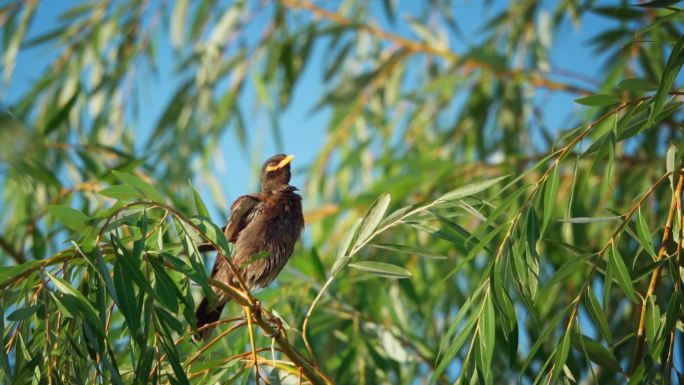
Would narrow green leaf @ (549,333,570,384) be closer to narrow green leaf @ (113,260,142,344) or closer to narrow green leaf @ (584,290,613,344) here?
narrow green leaf @ (584,290,613,344)

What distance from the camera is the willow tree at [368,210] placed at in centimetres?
250

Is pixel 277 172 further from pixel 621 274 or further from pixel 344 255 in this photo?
pixel 621 274

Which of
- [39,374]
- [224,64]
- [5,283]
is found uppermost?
[224,64]

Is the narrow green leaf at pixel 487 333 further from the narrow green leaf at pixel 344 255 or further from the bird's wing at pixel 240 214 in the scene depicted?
the bird's wing at pixel 240 214

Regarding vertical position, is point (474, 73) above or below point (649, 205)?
above

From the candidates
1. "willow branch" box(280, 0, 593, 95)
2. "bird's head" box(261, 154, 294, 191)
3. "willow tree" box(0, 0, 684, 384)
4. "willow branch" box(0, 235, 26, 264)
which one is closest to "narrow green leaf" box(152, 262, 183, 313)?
"willow tree" box(0, 0, 684, 384)

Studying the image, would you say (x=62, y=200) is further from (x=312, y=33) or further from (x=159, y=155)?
(x=312, y=33)

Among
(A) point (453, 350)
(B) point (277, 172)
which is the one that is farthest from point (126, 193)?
(B) point (277, 172)

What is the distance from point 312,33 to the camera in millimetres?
6672

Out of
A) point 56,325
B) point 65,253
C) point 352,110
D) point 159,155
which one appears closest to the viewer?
point 65,253

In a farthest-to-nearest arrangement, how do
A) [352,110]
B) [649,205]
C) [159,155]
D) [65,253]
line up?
[352,110] → [159,155] → [649,205] → [65,253]

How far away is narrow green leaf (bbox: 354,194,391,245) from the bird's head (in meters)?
1.75

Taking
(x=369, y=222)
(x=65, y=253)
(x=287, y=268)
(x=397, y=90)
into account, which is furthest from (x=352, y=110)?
(x=65, y=253)

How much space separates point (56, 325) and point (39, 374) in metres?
0.16
